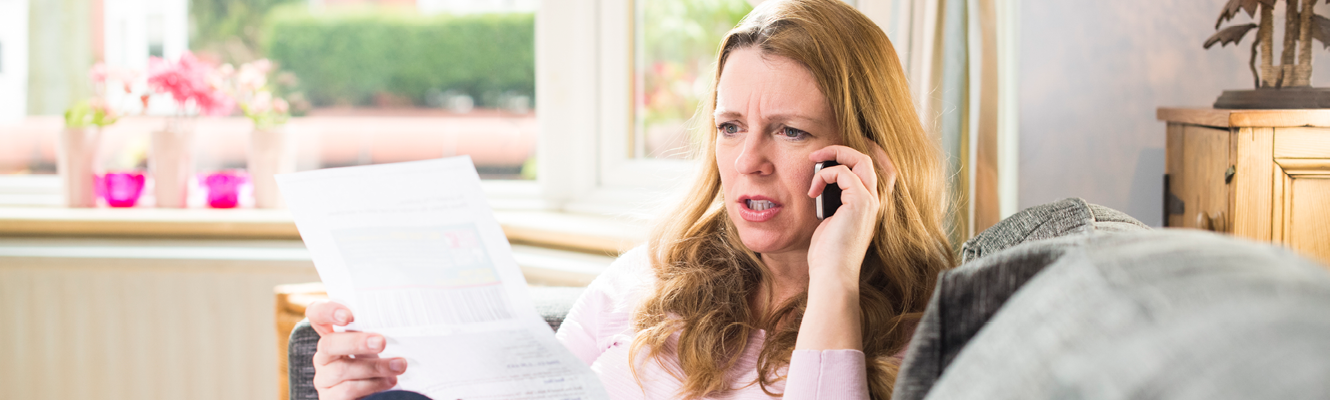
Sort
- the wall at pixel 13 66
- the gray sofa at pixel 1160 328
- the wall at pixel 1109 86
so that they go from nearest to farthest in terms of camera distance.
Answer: the gray sofa at pixel 1160 328 → the wall at pixel 1109 86 → the wall at pixel 13 66

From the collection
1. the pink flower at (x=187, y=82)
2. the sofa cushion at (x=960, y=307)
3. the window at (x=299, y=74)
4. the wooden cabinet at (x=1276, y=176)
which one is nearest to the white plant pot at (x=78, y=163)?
the window at (x=299, y=74)

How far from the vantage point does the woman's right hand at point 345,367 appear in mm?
932

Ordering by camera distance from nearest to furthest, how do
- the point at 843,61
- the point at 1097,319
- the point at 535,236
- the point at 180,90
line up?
1. the point at 1097,319
2. the point at 843,61
3. the point at 535,236
4. the point at 180,90

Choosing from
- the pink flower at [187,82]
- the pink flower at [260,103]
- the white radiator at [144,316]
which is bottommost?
the white radiator at [144,316]

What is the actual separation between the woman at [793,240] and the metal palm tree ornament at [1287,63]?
0.56 m

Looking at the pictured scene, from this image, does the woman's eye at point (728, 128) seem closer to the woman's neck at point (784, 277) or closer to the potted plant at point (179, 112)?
the woman's neck at point (784, 277)

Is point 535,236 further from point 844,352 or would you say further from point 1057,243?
point 1057,243

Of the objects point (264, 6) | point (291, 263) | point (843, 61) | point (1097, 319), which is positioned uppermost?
point (264, 6)

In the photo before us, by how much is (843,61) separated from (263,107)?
6.18ft

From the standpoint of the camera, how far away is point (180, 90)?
229cm

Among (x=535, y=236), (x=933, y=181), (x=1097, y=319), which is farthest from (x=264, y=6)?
(x=1097, y=319)

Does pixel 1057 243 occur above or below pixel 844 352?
above

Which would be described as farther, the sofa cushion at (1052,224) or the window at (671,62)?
the window at (671,62)

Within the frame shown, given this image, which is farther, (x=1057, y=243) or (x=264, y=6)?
(x=264, y=6)
